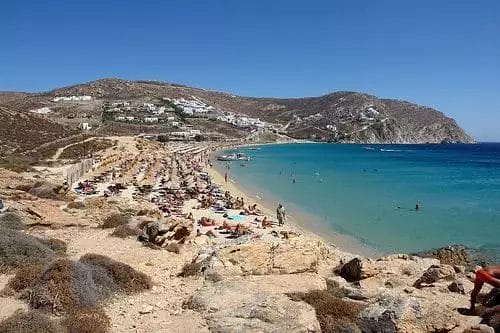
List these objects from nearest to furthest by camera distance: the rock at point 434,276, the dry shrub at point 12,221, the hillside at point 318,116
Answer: the rock at point 434,276, the dry shrub at point 12,221, the hillside at point 318,116

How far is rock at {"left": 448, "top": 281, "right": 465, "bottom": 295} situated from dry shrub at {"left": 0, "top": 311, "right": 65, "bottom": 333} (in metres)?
8.12

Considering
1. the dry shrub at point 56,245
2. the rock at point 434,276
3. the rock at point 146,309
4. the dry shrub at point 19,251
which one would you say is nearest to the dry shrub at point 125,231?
the dry shrub at point 56,245

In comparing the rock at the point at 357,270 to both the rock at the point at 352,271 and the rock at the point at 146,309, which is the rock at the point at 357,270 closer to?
the rock at the point at 352,271

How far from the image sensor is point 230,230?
18.8 meters

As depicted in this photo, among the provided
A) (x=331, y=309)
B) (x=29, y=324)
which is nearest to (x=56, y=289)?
(x=29, y=324)

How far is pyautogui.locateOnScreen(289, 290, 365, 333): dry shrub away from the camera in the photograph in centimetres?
726

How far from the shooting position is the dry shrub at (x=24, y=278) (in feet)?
27.4

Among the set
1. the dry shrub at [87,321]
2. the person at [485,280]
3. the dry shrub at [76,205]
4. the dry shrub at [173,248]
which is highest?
the person at [485,280]

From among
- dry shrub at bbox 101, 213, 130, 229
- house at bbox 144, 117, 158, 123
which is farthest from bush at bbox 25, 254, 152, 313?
house at bbox 144, 117, 158, 123

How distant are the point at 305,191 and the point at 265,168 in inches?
904

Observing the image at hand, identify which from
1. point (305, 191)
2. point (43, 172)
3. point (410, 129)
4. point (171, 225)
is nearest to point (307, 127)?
point (410, 129)

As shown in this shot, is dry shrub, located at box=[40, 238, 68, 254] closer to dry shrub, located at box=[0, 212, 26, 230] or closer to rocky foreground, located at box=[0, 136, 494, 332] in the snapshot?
rocky foreground, located at box=[0, 136, 494, 332]

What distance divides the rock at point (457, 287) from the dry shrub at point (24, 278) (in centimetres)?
876

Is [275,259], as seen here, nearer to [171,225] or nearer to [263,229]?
[171,225]
